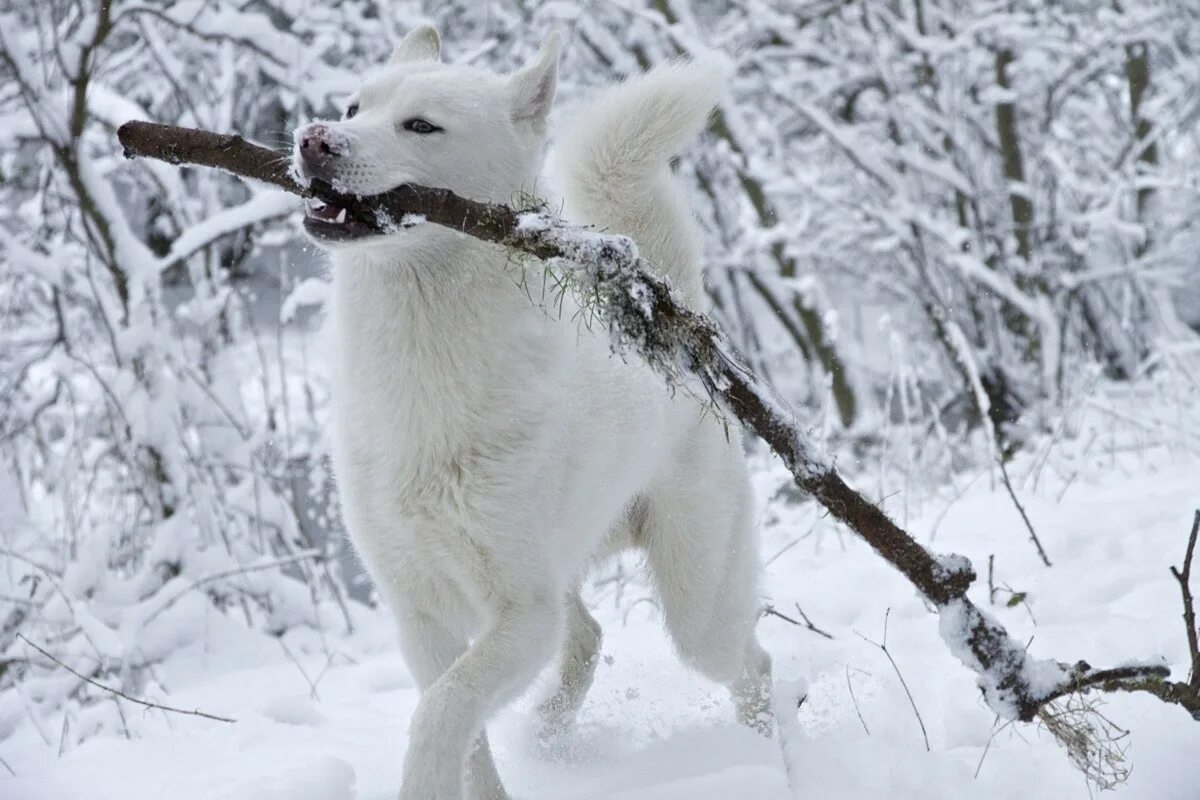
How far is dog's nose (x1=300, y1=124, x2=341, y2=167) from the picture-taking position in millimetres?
2090

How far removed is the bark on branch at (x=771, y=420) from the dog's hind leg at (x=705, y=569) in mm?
1157

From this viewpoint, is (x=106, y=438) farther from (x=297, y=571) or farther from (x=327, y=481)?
(x=327, y=481)

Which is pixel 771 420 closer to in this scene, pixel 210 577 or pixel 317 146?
pixel 317 146

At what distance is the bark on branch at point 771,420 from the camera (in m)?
1.85

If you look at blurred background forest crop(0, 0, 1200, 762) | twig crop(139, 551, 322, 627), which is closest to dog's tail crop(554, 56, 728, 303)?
blurred background forest crop(0, 0, 1200, 762)

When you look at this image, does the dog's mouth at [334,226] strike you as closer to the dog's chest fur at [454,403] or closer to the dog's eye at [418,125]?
the dog's chest fur at [454,403]

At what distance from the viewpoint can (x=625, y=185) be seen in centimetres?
315

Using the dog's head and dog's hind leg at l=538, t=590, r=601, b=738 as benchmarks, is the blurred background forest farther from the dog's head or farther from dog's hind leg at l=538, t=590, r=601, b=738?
dog's hind leg at l=538, t=590, r=601, b=738

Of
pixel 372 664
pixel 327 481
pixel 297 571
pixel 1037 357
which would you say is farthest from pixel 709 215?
pixel 372 664

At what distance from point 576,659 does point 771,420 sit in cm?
155

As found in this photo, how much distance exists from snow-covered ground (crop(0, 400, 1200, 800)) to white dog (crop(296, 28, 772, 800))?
15.4 inches

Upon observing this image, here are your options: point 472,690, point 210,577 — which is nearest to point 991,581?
point 472,690

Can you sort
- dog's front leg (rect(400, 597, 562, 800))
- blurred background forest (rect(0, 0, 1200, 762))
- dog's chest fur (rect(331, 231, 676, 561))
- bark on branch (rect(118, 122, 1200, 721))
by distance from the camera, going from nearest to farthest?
bark on branch (rect(118, 122, 1200, 721))
dog's front leg (rect(400, 597, 562, 800))
dog's chest fur (rect(331, 231, 676, 561))
blurred background forest (rect(0, 0, 1200, 762))

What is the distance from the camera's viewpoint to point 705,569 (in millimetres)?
3088
